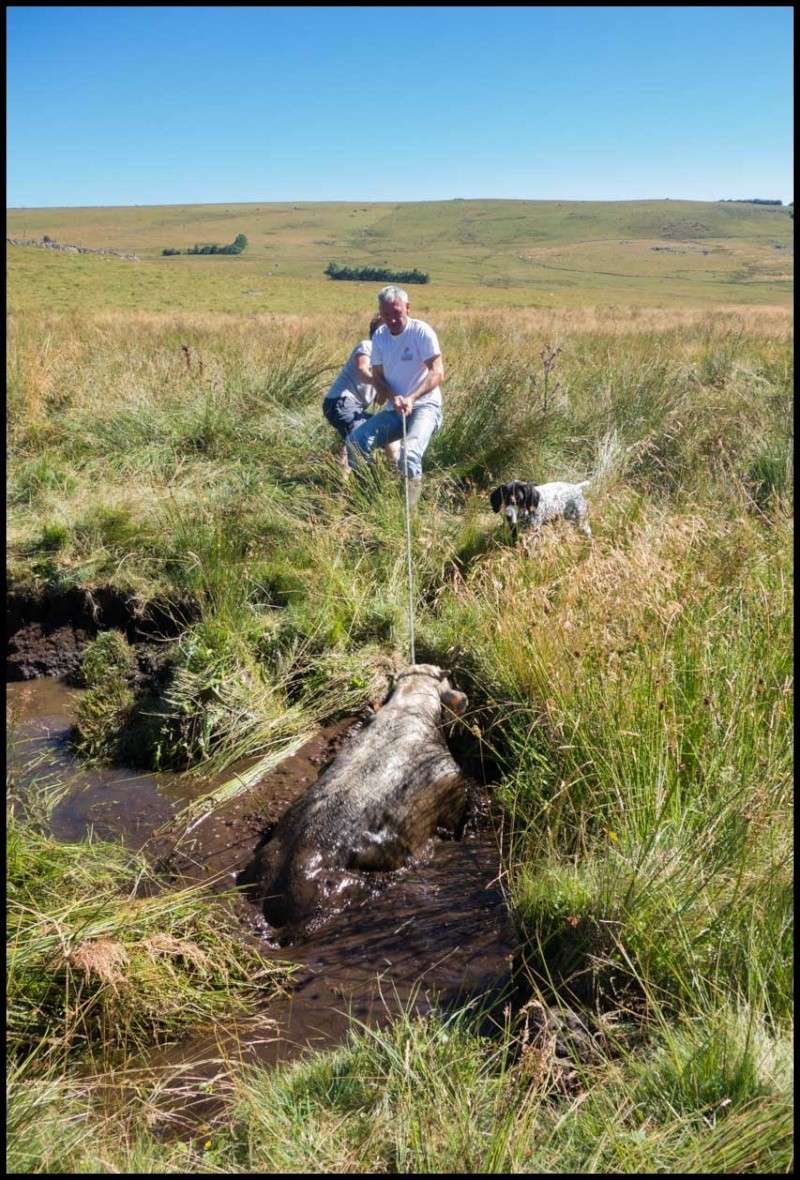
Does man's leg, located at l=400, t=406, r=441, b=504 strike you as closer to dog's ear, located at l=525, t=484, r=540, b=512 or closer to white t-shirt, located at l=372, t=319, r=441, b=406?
white t-shirt, located at l=372, t=319, r=441, b=406

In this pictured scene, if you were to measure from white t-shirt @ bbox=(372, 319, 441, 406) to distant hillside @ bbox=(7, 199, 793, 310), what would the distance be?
2380 cm

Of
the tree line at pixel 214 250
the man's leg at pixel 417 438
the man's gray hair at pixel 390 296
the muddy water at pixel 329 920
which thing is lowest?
the muddy water at pixel 329 920

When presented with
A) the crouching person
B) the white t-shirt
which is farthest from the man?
the crouching person

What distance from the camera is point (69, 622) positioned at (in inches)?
239

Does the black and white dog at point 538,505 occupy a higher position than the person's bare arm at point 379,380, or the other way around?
the person's bare arm at point 379,380

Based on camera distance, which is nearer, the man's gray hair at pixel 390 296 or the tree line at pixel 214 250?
the man's gray hair at pixel 390 296

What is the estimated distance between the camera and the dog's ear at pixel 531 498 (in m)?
5.68

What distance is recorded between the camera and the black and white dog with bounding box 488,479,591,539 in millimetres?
5668

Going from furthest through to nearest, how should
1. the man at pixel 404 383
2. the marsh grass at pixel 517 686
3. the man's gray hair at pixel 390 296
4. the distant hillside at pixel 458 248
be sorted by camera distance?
1. the distant hillside at pixel 458 248
2. the man at pixel 404 383
3. the man's gray hair at pixel 390 296
4. the marsh grass at pixel 517 686

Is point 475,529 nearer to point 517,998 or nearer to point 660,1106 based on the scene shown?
point 517,998

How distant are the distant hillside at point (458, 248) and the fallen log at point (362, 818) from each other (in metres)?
26.9

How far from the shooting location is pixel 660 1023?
2309 mm

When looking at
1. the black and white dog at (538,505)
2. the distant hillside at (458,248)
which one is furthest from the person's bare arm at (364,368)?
the distant hillside at (458,248)

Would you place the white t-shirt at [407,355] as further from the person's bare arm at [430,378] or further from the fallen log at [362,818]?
the fallen log at [362,818]
